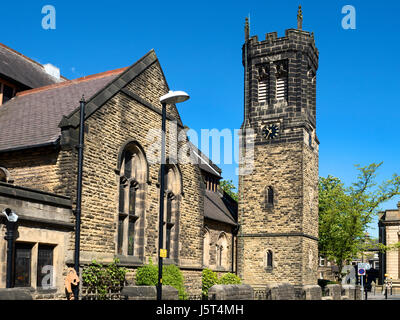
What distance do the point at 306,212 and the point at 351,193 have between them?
9903mm

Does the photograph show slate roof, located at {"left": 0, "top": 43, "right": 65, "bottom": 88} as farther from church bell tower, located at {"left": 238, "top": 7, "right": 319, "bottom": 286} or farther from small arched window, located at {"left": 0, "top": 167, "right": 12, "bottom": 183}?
church bell tower, located at {"left": 238, "top": 7, "right": 319, "bottom": 286}

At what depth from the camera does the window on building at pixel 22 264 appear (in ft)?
48.6

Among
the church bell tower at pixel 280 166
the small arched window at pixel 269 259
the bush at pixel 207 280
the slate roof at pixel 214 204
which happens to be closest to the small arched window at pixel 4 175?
the bush at pixel 207 280

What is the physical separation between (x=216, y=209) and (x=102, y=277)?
61.9ft

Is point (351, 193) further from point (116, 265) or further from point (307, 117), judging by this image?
point (116, 265)

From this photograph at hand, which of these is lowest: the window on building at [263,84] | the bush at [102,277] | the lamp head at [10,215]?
the bush at [102,277]

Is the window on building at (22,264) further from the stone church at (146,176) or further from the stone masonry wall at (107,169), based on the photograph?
the stone masonry wall at (107,169)

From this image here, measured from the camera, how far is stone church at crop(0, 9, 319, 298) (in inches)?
641

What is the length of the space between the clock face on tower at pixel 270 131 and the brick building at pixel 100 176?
41.7 feet

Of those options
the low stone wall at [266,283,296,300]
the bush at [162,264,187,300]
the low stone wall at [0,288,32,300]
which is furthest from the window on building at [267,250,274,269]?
the low stone wall at [0,288,32,300]

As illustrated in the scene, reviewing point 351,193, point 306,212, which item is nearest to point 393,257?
point 351,193

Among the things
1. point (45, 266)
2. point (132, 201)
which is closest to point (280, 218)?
point (132, 201)

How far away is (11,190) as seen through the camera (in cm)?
1459
